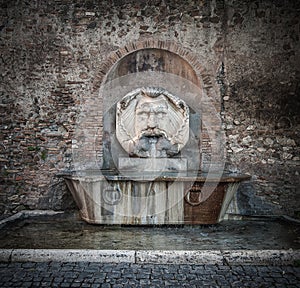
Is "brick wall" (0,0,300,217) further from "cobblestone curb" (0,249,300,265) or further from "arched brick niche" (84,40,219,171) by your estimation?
"cobblestone curb" (0,249,300,265)

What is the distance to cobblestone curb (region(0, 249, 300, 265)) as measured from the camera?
3.82 meters

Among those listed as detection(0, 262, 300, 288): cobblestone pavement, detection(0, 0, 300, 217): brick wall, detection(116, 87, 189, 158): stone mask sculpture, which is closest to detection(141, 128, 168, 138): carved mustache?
detection(116, 87, 189, 158): stone mask sculpture

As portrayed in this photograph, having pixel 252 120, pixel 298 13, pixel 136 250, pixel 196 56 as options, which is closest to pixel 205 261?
pixel 136 250

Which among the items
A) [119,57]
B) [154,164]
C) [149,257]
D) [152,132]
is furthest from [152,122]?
[149,257]

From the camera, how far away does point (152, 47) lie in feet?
19.1

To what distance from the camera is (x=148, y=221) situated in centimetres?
504

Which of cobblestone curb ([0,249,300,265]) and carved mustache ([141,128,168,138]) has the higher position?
carved mustache ([141,128,168,138])

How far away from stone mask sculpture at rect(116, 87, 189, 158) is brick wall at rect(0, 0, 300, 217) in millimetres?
544

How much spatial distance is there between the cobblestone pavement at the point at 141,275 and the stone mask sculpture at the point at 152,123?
93.4 inches

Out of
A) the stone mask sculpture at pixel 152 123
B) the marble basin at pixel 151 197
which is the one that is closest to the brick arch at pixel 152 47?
the stone mask sculpture at pixel 152 123

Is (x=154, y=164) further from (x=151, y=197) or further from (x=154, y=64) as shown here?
(x=154, y=64)

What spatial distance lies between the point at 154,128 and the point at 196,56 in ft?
4.61

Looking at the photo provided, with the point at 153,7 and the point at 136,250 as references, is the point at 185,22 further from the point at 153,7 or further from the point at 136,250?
the point at 136,250

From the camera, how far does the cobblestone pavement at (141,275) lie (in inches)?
132
